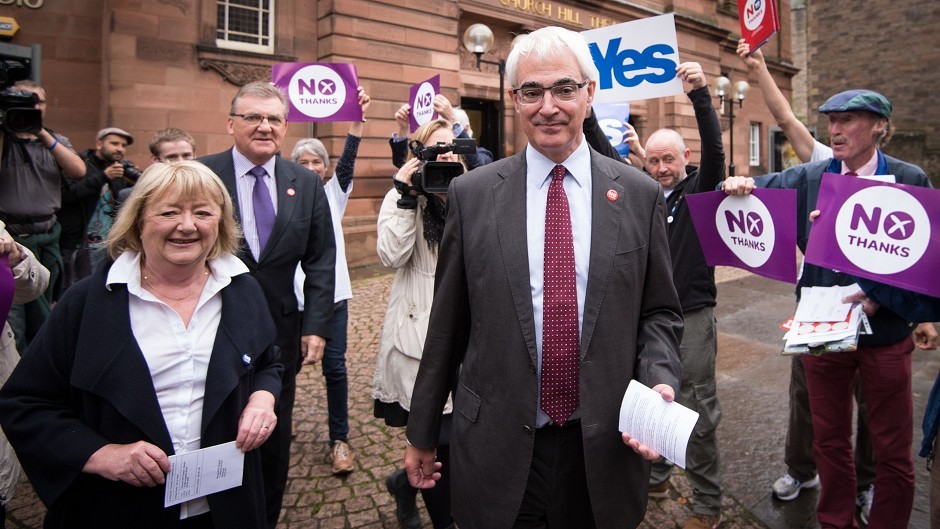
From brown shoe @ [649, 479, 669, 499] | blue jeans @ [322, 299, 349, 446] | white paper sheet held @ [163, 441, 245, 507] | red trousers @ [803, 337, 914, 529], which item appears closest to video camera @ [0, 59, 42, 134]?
blue jeans @ [322, 299, 349, 446]

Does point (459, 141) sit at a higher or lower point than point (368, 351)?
→ higher

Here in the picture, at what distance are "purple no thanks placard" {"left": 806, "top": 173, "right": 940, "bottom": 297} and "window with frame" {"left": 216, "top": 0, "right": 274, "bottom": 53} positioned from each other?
35.5 feet

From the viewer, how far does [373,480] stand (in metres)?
3.65

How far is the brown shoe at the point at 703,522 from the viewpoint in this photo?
3.06 m

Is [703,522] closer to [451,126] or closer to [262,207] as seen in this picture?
[451,126]

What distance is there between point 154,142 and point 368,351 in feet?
→ 10.1

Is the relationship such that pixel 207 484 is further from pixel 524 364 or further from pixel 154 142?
pixel 154 142

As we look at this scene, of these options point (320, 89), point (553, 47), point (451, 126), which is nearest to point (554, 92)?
point (553, 47)

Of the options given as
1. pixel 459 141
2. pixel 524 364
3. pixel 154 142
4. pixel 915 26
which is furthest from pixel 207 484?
pixel 915 26

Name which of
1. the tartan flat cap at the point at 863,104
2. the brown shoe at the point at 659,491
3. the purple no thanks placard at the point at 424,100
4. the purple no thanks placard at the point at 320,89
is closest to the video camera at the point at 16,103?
the purple no thanks placard at the point at 320,89

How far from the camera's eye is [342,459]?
12.3 ft

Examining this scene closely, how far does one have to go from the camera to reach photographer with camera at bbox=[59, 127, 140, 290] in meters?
5.04

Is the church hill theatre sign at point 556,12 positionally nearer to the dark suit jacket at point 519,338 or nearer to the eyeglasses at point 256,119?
the eyeglasses at point 256,119

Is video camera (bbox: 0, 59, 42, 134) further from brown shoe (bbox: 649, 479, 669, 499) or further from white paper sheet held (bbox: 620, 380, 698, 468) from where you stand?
brown shoe (bbox: 649, 479, 669, 499)
